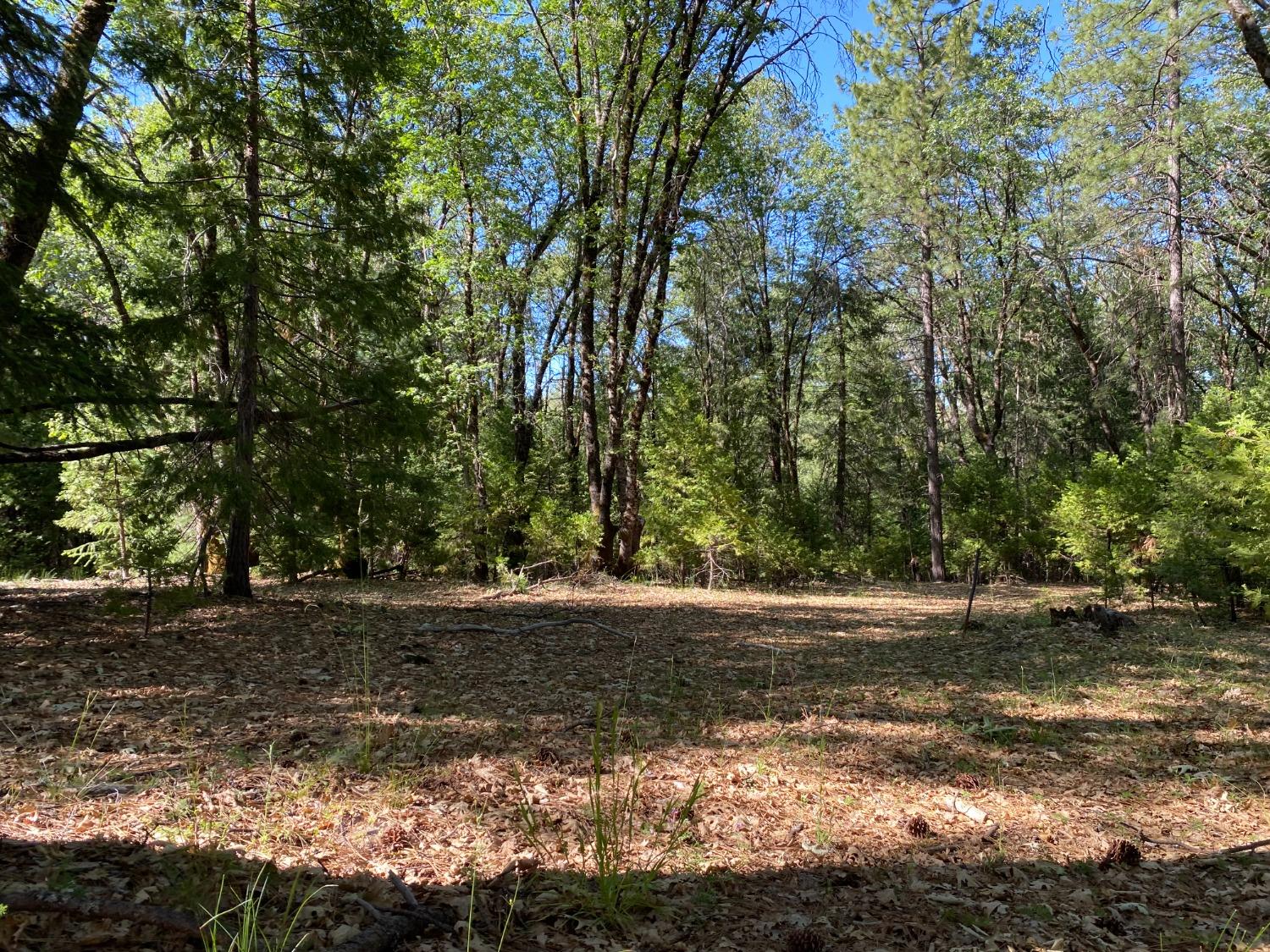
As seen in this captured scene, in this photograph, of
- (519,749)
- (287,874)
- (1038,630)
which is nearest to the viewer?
(287,874)

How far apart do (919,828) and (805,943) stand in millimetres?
1063

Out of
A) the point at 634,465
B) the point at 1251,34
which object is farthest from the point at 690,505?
the point at 1251,34

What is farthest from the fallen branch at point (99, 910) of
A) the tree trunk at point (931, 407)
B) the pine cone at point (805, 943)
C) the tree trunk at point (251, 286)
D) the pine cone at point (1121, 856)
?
the tree trunk at point (931, 407)

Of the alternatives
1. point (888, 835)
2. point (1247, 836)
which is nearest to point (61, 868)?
point (888, 835)

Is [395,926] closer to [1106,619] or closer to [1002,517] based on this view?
[1106,619]

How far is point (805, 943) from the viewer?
83.5 inches

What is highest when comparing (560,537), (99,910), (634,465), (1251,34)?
(1251,34)

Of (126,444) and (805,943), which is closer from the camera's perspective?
(805,943)

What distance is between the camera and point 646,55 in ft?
39.4

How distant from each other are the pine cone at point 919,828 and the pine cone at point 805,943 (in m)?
0.95

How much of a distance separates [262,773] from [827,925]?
8.06 ft

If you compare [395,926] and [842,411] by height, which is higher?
[842,411]

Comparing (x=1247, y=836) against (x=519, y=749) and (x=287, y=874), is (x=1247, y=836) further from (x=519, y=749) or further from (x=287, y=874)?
(x=287, y=874)

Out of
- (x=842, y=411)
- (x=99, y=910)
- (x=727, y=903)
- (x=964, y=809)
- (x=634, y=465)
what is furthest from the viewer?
(x=842, y=411)
